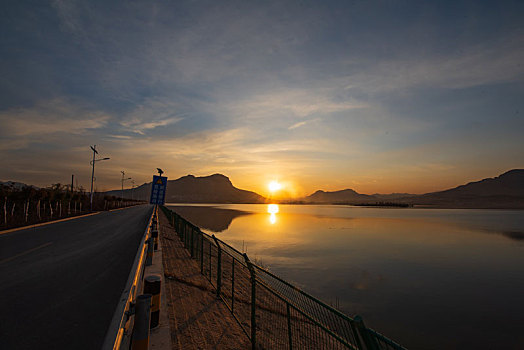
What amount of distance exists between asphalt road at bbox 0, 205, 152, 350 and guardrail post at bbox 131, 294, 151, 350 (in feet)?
4.99

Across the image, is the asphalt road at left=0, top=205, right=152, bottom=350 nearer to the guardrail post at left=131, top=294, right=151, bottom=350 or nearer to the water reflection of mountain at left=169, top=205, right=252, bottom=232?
the guardrail post at left=131, top=294, right=151, bottom=350

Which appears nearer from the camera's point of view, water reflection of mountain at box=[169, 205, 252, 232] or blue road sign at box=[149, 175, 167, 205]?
blue road sign at box=[149, 175, 167, 205]

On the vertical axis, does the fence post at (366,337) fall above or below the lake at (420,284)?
above

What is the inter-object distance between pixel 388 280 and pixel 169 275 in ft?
43.5

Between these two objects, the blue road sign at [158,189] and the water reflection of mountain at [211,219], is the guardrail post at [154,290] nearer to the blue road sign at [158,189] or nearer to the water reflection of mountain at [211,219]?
the blue road sign at [158,189]

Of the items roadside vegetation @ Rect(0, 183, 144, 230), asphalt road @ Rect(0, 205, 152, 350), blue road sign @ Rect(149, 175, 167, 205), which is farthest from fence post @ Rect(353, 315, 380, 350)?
Result: roadside vegetation @ Rect(0, 183, 144, 230)

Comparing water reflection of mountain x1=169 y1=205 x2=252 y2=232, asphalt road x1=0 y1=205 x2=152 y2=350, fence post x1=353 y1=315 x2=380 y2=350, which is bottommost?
water reflection of mountain x1=169 y1=205 x2=252 y2=232

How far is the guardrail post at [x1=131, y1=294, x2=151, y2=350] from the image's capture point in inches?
138

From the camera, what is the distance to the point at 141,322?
3588 mm

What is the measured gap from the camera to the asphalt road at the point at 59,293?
4.84 m

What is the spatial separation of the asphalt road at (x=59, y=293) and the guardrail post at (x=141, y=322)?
1519 millimetres

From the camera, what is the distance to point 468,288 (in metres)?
14.9

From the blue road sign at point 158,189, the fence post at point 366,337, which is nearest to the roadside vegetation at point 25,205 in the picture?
the blue road sign at point 158,189

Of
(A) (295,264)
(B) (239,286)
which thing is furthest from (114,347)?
(A) (295,264)
